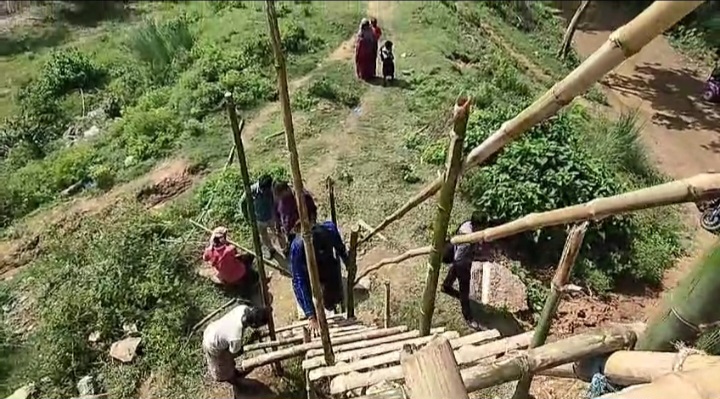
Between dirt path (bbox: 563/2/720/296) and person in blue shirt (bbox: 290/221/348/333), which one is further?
dirt path (bbox: 563/2/720/296)

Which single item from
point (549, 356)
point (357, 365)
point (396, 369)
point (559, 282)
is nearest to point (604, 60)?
point (549, 356)

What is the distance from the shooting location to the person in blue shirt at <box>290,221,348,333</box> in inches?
209

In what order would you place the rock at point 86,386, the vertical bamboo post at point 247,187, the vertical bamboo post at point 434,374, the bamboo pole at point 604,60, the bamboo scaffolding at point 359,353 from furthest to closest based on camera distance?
1. the rock at point 86,386
2. the vertical bamboo post at point 247,187
3. the bamboo scaffolding at point 359,353
4. the vertical bamboo post at point 434,374
5. the bamboo pole at point 604,60

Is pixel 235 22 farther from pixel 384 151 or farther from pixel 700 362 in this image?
pixel 700 362

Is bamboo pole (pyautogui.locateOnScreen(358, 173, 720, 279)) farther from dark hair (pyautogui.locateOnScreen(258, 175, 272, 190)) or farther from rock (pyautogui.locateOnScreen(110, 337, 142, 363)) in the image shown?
rock (pyautogui.locateOnScreen(110, 337, 142, 363))

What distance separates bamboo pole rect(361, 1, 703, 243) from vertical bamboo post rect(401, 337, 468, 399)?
827 millimetres

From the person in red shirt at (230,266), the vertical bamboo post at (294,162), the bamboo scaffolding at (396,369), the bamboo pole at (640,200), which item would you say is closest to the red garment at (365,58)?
the person in red shirt at (230,266)

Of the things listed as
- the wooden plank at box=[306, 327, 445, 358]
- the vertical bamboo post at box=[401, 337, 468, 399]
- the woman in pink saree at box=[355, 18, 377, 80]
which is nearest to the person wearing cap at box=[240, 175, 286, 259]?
the wooden plank at box=[306, 327, 445, 358]

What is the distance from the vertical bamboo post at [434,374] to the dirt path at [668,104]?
7371 mm

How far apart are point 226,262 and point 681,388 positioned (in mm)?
5075

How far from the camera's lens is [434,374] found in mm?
2119

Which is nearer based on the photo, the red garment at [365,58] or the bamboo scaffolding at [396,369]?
the bamboo scaffolding at [396,369]

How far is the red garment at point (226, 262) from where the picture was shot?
6574 millimetres

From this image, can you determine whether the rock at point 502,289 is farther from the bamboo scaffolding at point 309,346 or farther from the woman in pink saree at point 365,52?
the woman in pink saree at point 365,52
